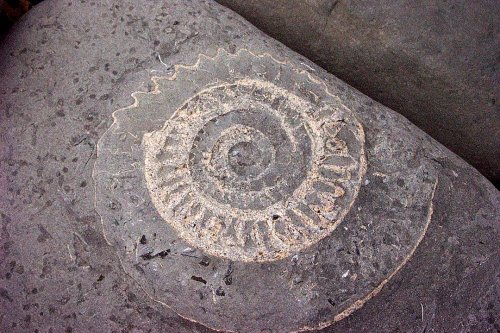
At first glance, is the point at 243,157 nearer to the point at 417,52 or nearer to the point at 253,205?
the point at 253,205

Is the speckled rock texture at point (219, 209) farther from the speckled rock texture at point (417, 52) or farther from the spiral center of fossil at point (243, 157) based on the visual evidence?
the speckled rock texture at point (417, 52)

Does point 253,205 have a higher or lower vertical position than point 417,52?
lower

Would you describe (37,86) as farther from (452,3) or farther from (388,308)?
(452,3)

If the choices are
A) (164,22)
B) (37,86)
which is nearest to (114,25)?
(164,22)

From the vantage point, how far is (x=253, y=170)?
108 cm

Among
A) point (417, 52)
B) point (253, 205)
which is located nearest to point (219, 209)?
point (253, 205)

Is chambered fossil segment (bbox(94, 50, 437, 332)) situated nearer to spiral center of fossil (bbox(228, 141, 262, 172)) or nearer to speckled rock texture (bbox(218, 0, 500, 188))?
spiral center of fossil (bbox(228, 141, 262, 172))

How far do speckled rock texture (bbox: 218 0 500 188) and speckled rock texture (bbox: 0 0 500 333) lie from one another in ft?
0.76

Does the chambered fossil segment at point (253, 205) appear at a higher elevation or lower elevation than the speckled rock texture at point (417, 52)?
lower

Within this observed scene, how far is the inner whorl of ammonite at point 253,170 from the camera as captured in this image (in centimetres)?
104

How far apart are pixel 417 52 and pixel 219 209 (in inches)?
29.1

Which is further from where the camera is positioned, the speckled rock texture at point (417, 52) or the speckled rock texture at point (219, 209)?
the speckled rock texture at point (417, 52)

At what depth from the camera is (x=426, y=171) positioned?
3.73 feet

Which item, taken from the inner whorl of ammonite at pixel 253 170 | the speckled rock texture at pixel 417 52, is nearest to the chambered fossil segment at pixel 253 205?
the inner whorl of ammonite at pixel 253 170
